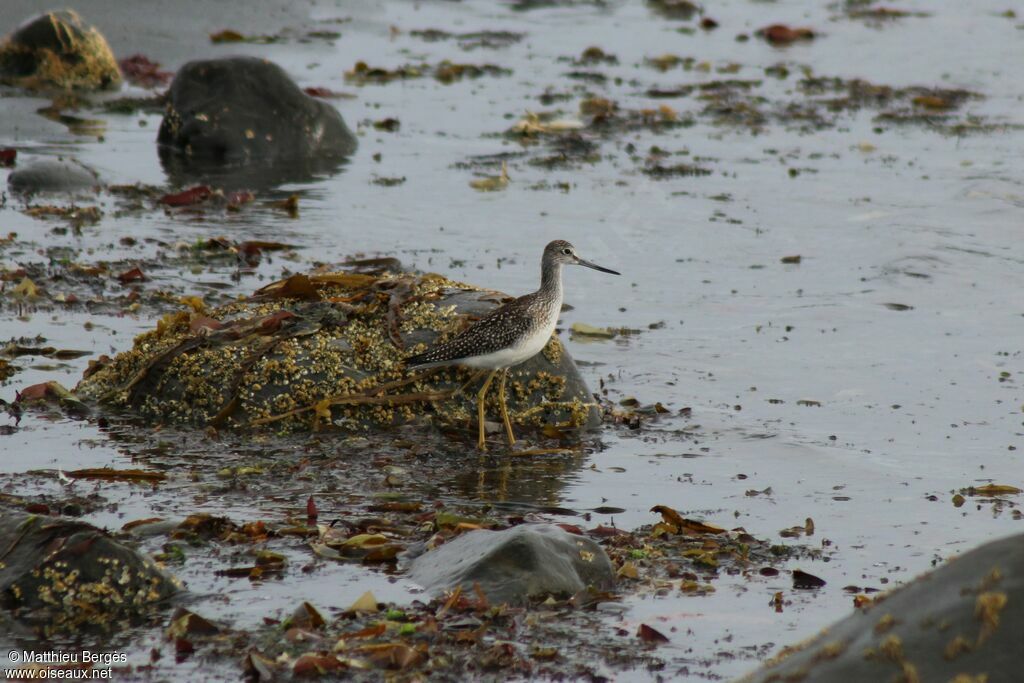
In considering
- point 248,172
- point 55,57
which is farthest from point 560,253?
point 55,57

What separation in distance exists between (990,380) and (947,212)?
5.35 meters

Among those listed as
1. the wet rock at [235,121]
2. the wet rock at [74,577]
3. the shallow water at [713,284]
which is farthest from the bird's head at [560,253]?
the wet rock at [235,121]

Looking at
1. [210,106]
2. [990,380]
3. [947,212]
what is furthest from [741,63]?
[990,380]

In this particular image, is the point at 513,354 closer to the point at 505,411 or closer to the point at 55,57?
the point at 505,411

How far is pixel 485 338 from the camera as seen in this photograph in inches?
311

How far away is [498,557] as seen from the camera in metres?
5.75

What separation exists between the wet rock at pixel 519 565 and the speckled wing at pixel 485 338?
6.49 ft

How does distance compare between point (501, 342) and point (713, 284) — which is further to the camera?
point (713, 284)

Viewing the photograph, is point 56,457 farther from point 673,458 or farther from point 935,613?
point 935,613

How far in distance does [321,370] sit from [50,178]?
639 cm

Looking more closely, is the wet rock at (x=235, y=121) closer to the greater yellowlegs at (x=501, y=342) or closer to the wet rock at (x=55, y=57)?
the wet rock at (x=55, y=57)

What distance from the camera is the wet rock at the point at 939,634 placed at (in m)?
3.56

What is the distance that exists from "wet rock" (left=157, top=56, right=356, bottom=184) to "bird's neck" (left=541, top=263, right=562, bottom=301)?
6.88m

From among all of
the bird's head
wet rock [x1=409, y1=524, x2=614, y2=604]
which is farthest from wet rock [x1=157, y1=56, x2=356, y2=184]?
wet rock [x1=409, y1=524, x2=614, y2=604]
